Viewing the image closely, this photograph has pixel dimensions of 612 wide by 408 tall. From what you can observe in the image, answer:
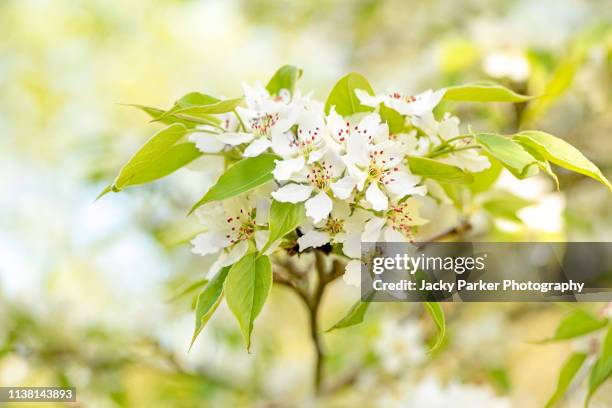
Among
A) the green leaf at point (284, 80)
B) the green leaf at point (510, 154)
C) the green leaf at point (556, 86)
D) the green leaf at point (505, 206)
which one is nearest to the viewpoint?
the green leaf at point (510, 154)

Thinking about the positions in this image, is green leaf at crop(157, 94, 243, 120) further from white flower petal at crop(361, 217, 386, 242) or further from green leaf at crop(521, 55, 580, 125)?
green leaf at crop(521, 55, 580, 125)

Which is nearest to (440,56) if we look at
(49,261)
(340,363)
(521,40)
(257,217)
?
(521,40)

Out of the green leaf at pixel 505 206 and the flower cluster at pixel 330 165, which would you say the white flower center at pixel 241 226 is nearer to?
the flower cluster at pixel 330 165

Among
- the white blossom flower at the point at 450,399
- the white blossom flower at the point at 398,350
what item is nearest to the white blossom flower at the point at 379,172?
the white blossom flower at the point at 450,399

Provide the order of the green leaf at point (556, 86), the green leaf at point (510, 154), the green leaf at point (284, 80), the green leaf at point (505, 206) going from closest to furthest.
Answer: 1. the green leaf at point (510, 154)
2. the green leaf at point (284, 80)
3. the green leaf at point (505, 206)
4. the green leaf at point (556, 86)

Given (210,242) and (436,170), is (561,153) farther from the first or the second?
(210,242)

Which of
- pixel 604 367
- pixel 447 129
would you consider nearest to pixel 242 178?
pixel 447 129

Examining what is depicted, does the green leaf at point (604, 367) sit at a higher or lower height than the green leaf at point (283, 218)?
lower
